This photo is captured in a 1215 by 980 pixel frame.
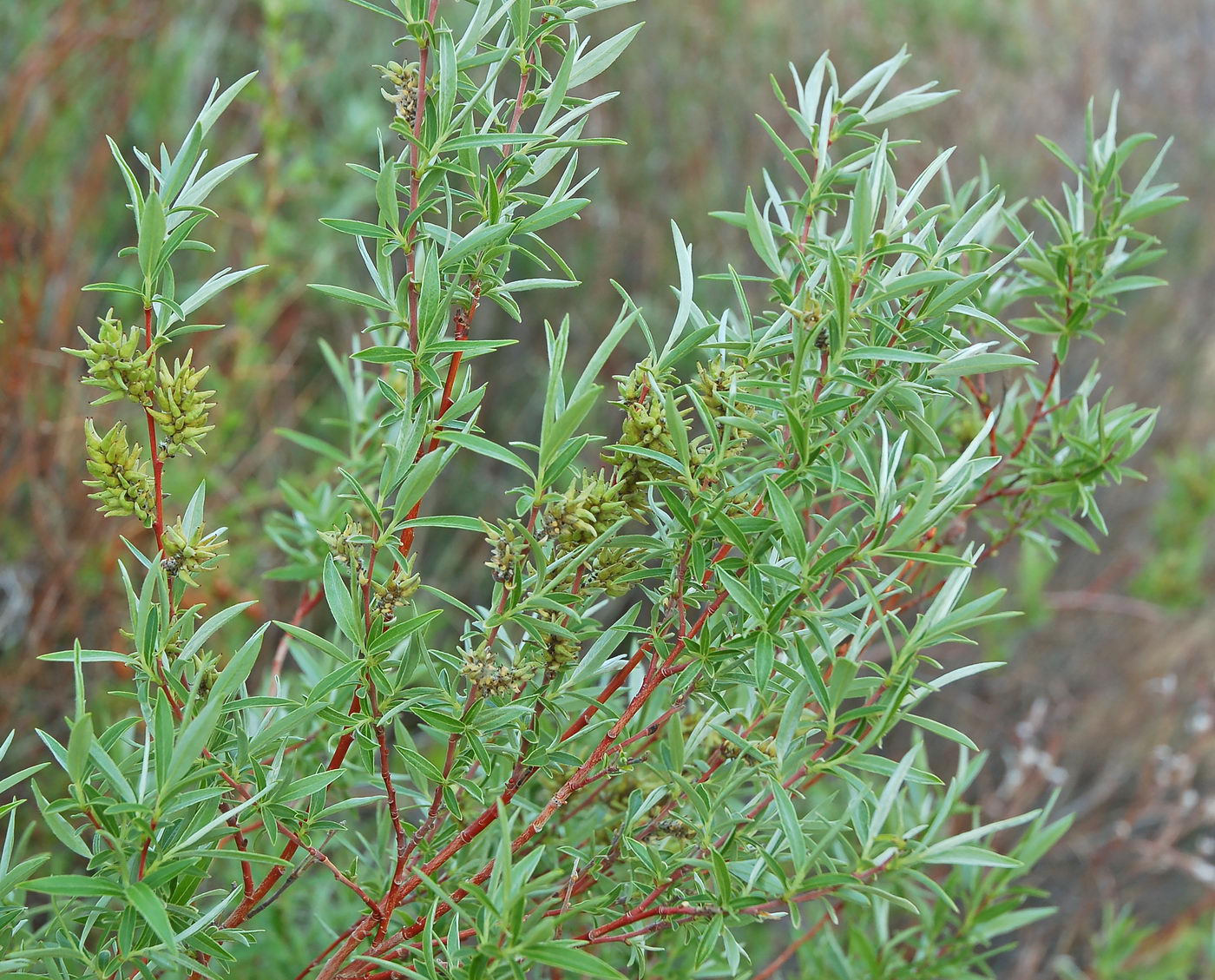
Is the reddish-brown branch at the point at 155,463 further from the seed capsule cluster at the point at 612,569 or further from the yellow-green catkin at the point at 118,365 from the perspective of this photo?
the seed capsule cluster at the point at 612,569

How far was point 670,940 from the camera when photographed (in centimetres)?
77

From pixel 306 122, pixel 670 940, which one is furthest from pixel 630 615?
pixel 306 122

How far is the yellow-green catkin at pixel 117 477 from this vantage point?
0.49 metres

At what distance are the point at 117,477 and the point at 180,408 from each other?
5cm

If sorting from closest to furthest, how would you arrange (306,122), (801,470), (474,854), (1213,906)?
(801,470), (474,854), (1213,906), (306,122)

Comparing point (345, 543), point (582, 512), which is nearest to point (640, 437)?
point (582, 512)

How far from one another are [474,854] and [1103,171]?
64 cm

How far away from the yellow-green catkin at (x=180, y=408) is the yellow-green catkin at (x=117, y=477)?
18 millimetres

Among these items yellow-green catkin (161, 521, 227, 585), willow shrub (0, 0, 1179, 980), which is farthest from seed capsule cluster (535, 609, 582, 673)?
yellow-green catkin (161, 521, 227, 585)

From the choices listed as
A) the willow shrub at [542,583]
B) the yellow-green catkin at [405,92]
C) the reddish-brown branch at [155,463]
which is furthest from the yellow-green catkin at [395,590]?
the yellow-green catkin at [405,92]

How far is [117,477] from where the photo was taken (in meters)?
0.50

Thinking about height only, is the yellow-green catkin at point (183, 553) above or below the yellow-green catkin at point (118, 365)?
below

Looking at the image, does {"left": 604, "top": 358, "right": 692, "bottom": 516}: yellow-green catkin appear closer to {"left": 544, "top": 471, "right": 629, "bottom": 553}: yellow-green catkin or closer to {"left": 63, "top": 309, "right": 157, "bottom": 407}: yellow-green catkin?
{"left": 544, "top": 471, "right": 629, "bottom": 553}: yellow-green catkin

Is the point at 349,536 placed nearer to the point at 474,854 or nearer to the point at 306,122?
the point at 474,854
